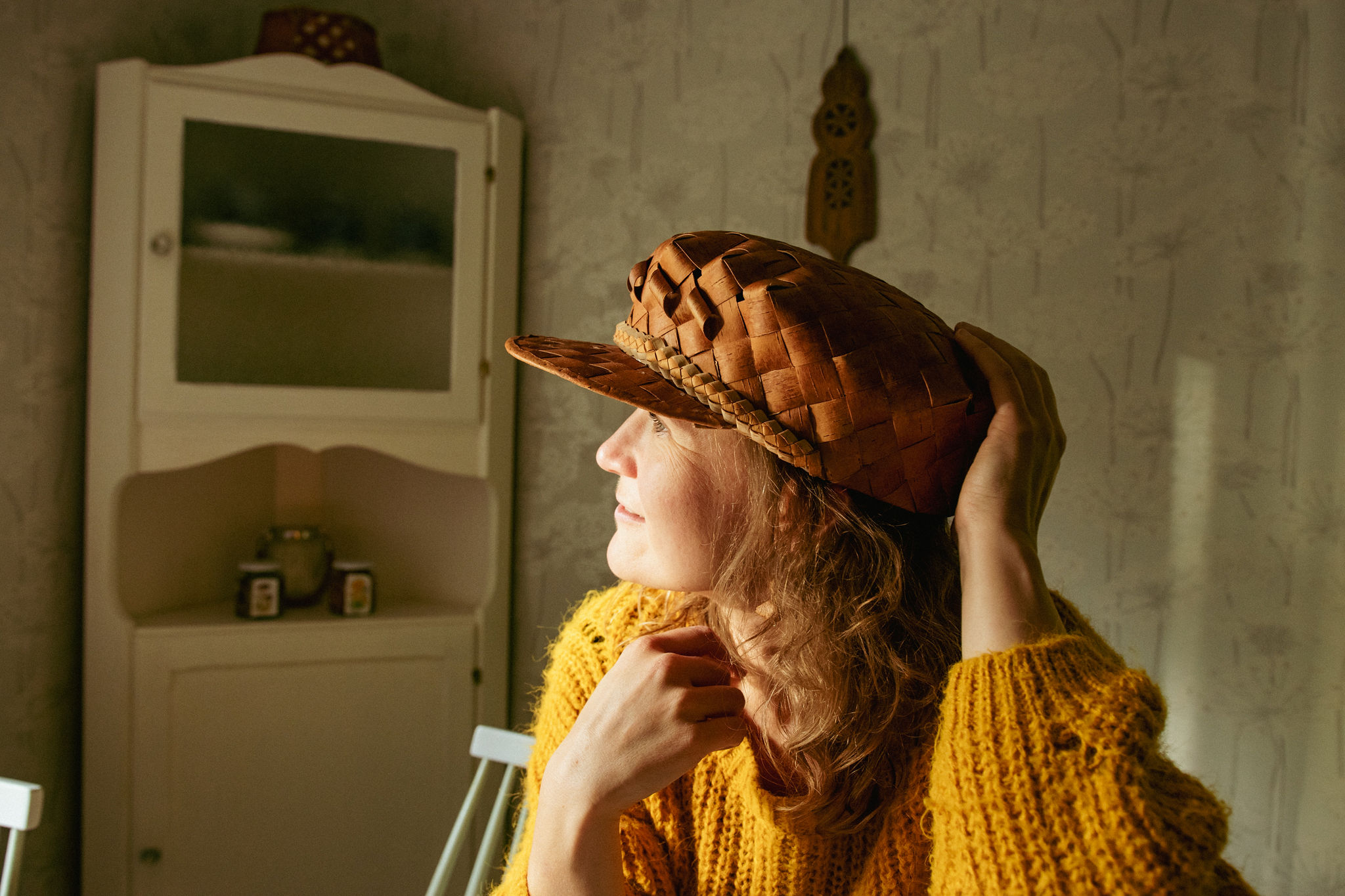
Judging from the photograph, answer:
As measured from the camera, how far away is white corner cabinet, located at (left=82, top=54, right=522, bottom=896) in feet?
5.19

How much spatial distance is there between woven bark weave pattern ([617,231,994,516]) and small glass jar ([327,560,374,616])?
134 centimetres

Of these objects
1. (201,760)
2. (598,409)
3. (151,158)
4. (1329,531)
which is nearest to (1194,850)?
(1329,531)

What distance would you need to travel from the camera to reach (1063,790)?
1.78ft

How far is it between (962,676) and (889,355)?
0.73 feet

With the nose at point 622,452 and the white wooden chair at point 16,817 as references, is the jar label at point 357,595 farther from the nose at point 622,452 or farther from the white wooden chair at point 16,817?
the nose at point 622,452

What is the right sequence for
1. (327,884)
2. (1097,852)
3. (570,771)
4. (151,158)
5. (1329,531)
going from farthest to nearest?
(327,884), (151,158), (1329,531), (570,771), (1097,852)

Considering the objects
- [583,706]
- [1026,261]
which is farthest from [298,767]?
[1026,261]

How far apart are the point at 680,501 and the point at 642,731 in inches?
7.0

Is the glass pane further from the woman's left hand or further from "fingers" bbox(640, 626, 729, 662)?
the woman's left hand

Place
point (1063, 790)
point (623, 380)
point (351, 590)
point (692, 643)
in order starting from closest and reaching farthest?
point (1063, 790), point (623, 380), point (692, 643), point (351, 590)

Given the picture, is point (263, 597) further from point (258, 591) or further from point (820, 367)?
point (820, 367)

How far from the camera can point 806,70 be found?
5.83ft

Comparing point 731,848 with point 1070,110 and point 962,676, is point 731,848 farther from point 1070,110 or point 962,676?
point 1070,110

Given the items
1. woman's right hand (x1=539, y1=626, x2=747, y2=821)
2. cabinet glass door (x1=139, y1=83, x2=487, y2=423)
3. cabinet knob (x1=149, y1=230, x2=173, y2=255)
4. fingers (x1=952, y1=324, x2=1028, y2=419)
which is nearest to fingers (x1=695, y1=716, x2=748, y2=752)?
woman's right hand (x1=539, y1=626, x2=747, y2=821)
